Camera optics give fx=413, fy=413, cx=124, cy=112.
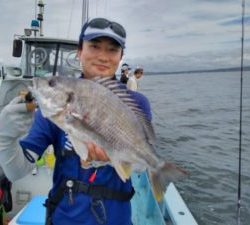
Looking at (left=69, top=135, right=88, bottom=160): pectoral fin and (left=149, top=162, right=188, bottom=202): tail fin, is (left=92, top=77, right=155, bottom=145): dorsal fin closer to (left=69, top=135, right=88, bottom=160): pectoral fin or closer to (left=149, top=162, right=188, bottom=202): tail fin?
(left=149, top=162, right=188, bottom=202): tail fin

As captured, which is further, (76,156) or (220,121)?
(220,121)

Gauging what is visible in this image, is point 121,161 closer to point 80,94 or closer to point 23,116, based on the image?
point 80,94

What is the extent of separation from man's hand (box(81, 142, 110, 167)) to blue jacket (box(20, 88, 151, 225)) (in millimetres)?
167

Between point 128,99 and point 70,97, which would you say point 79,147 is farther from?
point 128,99

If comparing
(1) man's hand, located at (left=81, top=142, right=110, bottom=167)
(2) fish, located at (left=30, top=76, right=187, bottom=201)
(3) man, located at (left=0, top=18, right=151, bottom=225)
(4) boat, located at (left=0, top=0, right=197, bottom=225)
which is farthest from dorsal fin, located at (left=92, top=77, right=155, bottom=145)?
(4) boat, located at (left=0, top=0, right=197, bottom=225)

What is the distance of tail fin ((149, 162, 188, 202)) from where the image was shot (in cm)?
195

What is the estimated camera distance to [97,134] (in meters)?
1.95

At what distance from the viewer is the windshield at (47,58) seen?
318 inches

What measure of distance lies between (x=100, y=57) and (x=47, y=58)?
6269mm

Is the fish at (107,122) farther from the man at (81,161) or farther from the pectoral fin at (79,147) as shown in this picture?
the man at (81,161)

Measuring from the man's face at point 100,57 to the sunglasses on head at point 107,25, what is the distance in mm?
64

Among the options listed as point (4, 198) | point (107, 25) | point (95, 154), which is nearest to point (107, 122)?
point (95, 154)

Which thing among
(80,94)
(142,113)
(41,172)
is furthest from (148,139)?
(41,172)

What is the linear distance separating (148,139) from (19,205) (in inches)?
137
